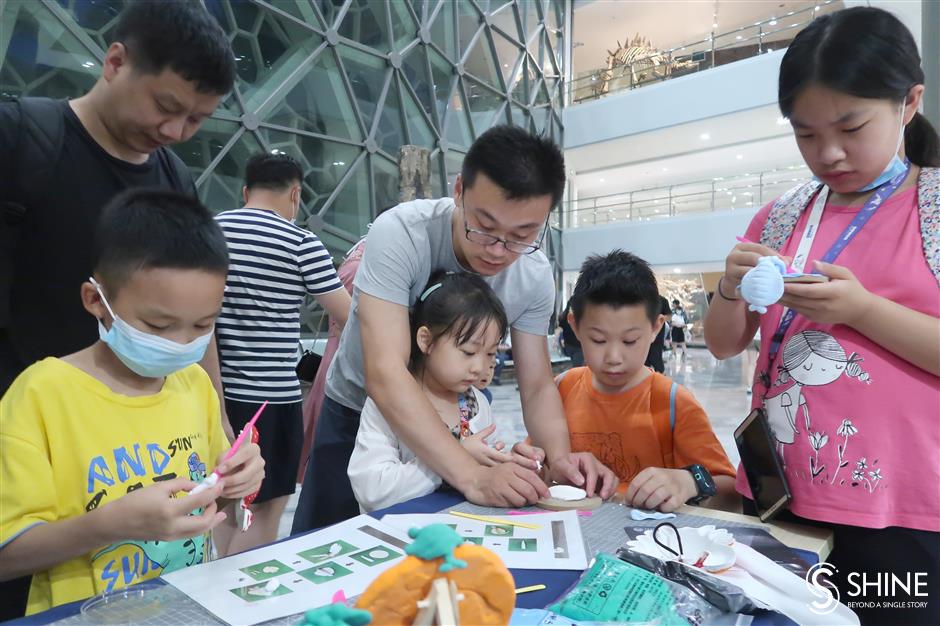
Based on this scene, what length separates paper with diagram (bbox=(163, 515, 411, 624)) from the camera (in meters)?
0.83

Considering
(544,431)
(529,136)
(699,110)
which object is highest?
(699,110)

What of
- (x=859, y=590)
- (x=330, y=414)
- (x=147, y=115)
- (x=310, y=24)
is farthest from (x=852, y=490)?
(x=310, y=24)

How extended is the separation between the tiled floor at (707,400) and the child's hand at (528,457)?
5.58 feet

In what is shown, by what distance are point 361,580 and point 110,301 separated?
2.29 ft

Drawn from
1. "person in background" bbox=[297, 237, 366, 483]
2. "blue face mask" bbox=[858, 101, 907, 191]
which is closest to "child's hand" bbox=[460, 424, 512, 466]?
"blue face mask" bbox=[858, 101, 907, 191]

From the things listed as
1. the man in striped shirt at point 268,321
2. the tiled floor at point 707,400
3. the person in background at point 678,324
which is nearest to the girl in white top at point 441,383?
the man in striped shirt at point 268,321

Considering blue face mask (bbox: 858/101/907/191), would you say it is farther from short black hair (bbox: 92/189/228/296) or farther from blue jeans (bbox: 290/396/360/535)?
blue jeans (bbox: 290/396/360/535)

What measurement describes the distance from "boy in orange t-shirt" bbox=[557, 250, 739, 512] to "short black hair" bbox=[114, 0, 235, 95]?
1235 mm

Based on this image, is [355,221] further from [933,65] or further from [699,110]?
[699,110]

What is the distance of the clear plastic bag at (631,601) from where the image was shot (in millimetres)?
803

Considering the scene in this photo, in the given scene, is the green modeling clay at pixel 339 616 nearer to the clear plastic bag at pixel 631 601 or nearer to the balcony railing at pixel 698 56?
the clear plastic bag at pixel 631 601

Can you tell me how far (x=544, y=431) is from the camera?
174 centimetres

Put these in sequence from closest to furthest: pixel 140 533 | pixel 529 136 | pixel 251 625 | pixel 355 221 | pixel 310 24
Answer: pixel 251 625 < pixel 140 533 < pixel 529 136 < pixel 310 24 < pixel 355 221

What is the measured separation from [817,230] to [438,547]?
113 centimetres
